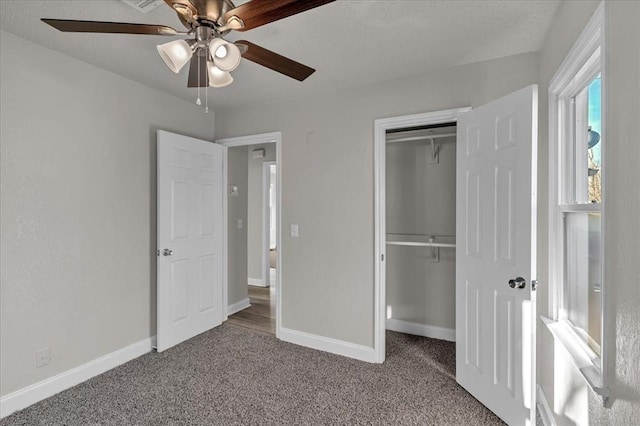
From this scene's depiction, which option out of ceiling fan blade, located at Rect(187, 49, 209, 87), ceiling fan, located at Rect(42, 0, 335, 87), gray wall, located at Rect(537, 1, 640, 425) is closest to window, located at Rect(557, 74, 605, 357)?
gray wall, located at Rect(537, 1, 640, 425)

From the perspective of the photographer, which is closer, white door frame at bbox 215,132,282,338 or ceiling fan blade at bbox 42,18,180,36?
ceiling fan blade at bbox 42,18,180,36

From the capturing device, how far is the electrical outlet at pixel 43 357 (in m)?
2.35

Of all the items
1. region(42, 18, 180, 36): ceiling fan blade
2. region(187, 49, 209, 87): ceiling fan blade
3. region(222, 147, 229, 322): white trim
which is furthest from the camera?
region(222, 147, 229, 322): white trim

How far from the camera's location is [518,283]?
1.99 m

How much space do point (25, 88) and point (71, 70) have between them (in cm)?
37

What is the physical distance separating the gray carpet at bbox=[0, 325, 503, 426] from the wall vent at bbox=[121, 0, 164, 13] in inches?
96.4

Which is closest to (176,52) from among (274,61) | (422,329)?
(274,61)

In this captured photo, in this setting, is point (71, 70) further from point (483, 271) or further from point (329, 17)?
point (483, 271)

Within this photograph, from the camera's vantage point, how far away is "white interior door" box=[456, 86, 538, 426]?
1.96m

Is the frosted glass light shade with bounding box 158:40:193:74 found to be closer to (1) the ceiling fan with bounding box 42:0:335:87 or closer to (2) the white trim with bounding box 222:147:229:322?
(1) the ceiling fan with bounding box 42:0:335:87

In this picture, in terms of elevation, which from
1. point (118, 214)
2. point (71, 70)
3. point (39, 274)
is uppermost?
point (71, 70)

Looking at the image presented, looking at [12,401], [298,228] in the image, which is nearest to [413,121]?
[298,228]

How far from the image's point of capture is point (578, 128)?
1859 millimetres

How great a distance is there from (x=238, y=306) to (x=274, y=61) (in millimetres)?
3511
